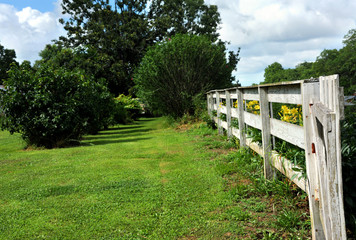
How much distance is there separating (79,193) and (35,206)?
2.16ft

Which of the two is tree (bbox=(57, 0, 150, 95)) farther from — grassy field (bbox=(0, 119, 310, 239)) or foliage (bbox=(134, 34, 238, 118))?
grassy field (bbox=(0, 119, 310, 239))

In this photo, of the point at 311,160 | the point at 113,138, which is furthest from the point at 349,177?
the point at 113,138

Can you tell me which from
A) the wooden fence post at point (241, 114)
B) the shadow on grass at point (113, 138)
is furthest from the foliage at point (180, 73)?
the wooden fence post at point (241, 114)

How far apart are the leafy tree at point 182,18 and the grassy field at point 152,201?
26395mm

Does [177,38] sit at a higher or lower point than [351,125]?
higher

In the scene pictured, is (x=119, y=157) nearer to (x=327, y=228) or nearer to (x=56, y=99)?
(x=56, y=99)

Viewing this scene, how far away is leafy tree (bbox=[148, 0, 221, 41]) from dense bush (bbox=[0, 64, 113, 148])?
71.1ft

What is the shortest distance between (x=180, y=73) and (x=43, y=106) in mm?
7275

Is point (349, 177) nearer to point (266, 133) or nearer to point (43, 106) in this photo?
point (266, 133)

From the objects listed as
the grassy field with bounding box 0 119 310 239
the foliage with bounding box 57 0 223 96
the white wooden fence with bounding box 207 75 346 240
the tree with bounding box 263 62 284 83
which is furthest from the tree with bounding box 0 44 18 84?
the tree with bounding box 263 62 284 83

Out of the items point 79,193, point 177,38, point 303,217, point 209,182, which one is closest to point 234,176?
point 209,182

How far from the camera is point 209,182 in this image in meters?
5.23

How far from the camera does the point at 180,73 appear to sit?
16125mm

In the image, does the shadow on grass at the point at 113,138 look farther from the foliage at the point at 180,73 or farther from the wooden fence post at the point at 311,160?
the wooden fence post at the point at 311,160
